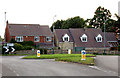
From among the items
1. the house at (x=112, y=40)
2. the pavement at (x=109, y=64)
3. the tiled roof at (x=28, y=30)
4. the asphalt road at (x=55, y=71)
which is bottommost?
the asphalt road at (x=55, y=71)

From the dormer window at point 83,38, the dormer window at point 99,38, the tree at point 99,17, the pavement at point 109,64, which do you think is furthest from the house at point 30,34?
the pavement at point 109,64

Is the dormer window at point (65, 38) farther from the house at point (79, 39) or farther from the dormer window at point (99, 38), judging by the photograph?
the dormer window at point (99, 38)

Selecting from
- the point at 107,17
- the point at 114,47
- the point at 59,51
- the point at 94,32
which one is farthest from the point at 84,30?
the point at 107,17

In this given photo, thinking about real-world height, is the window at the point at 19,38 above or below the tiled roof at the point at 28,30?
below

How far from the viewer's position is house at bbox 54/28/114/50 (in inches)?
2584

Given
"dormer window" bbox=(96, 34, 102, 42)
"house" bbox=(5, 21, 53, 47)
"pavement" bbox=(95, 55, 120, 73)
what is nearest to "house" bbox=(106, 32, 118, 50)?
"dormer window" bbox=(96, 34, 102, 42)

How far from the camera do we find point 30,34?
65375 mm

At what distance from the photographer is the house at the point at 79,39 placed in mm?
65625

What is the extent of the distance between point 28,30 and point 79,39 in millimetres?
14397

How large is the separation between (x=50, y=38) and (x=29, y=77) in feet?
181

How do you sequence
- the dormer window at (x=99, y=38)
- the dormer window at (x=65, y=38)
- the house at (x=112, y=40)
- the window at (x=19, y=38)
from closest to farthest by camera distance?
1. the window at (x=19, y=38)
2. the dormer window at (x=65, y=38)
3. the dormer window at (x=99, y=38)
4. the house at (x=112, y=40)

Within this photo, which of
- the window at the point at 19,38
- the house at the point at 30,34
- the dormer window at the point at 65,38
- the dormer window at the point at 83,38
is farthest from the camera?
the dormer window at the point at 83,38

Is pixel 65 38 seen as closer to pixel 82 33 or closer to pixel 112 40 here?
pixel 82 33

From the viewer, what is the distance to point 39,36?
66375 mm
